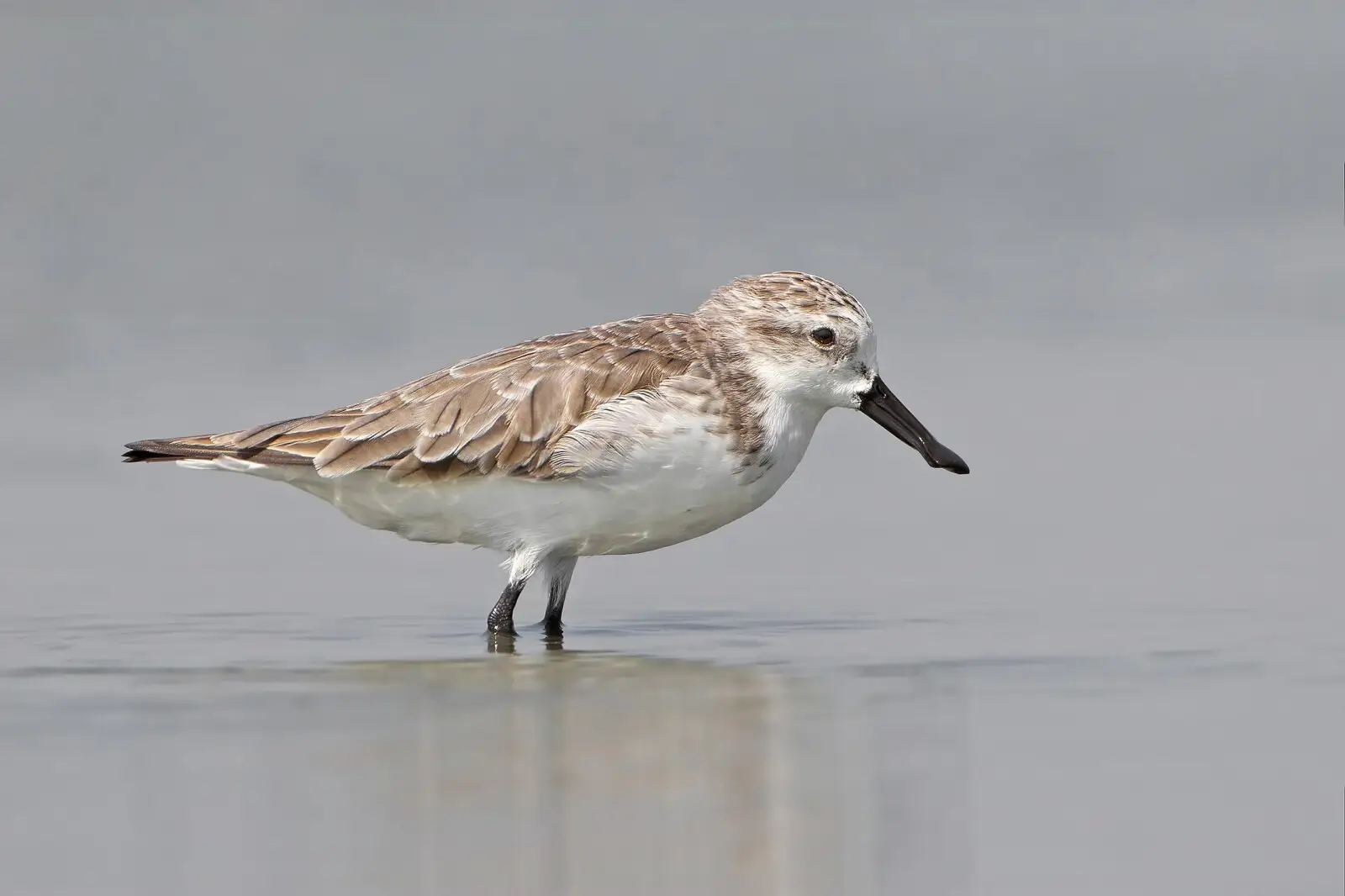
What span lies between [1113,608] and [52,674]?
5.92 meters

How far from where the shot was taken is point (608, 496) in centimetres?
1048

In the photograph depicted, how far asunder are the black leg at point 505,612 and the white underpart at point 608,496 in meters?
0.17

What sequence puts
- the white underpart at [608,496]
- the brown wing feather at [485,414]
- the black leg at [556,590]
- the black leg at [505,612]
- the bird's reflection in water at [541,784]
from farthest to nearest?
the black leg at [556,590] → the black leg at [505,612] → the brown wing feather at [485,414] → the white underpart at [608,496] → the bird's reflection in water at [541,784]

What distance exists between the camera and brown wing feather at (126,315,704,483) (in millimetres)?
10625

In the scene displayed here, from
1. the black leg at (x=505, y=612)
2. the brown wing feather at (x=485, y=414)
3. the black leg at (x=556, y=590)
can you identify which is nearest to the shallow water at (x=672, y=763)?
the black leg at (x=505, y=612)

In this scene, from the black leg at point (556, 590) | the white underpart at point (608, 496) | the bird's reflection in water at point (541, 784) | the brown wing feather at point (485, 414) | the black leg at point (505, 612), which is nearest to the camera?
the bird's reflection in water at point (541, 784)

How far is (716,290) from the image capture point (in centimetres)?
1143

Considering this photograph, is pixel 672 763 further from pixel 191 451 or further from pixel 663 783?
pixel 191 451

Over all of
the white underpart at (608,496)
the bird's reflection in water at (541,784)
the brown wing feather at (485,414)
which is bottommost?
the bird's reflection in water at (541,784)

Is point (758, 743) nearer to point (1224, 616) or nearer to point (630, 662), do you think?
point (630, 662)

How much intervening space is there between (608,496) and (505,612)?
1068mm

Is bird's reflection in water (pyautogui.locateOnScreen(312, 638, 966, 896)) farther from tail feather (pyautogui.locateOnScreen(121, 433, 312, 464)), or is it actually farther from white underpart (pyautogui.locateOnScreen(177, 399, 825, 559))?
tail feather (pyautogui.locateOnScreen(121, 433, 312, 464))

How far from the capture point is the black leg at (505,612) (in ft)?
36.0

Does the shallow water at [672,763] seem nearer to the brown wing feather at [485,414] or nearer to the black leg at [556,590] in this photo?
the black leg at [556,590]
